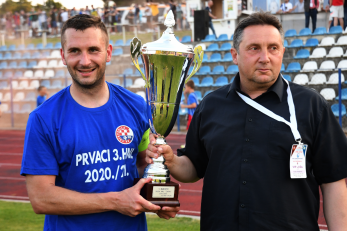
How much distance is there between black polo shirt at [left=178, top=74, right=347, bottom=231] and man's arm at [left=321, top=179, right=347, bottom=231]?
47 mm

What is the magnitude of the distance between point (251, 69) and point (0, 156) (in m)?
9.11

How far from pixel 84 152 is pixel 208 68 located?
13726 millimetres

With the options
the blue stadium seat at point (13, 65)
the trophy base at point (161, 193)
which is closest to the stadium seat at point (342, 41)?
the trophy base at point (161, 193)

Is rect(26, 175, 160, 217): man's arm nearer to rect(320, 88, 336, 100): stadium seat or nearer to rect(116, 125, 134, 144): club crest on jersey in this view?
rect(116, 125, 134, 144): club crest on jersey

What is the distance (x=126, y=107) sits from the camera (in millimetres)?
2182

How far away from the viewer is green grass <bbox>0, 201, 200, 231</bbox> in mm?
4719

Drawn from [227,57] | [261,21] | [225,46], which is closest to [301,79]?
[227,57]

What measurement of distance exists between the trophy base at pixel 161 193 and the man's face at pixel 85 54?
23.6 inches

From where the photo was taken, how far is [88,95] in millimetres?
2082

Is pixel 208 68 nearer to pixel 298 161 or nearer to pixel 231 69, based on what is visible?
pixel 231 69

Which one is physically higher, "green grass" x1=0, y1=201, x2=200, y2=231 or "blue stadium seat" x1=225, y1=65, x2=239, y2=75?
"blue stadium seat" x1=225, y1=65, x2=239, y2=75

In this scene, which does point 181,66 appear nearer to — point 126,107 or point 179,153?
point 126,107

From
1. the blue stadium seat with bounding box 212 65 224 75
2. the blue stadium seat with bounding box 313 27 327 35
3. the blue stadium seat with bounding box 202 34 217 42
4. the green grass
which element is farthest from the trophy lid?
the blue stadium seat with bounding box 202 34 217 42

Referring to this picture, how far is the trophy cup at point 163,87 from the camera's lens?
209cm
